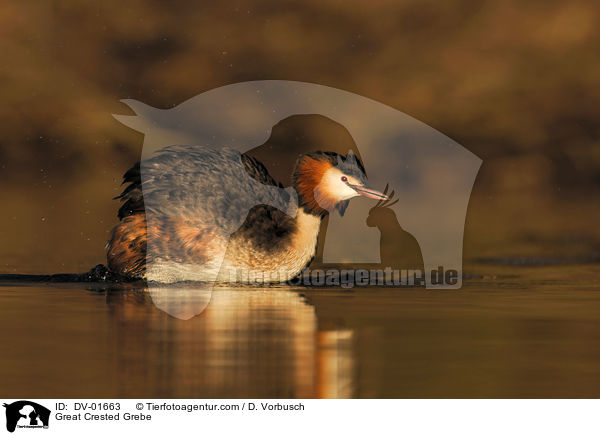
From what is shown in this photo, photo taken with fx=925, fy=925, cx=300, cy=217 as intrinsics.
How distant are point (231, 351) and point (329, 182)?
535 cm

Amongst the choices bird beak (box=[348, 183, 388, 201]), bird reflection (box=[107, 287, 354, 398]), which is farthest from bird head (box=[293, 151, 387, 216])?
bird reflection (box=[107, 287, 354, 398])

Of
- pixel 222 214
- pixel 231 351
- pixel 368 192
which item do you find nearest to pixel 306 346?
pixel 231 351

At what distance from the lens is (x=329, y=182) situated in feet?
35.3

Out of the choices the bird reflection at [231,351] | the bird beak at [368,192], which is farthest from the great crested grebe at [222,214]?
the bird reflection at [231,351]

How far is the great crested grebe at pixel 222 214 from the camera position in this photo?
1008 cm

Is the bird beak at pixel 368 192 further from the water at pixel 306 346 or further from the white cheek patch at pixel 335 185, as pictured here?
the water at pixel 306 346

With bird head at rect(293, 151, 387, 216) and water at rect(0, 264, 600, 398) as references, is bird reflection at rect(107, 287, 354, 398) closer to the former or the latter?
water at rect(0, 264, 600, 398)

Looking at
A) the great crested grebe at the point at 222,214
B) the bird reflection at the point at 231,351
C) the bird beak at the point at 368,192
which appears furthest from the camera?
the bird beak at the point at 368,192

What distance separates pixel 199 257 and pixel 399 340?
13.9 ft

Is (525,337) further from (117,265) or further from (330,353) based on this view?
(117,265)

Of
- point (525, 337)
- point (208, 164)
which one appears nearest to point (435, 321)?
point (525, 337)

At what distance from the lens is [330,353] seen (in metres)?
5.55

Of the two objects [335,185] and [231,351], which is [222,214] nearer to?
[335,185]

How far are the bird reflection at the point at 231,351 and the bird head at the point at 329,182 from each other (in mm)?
2618
